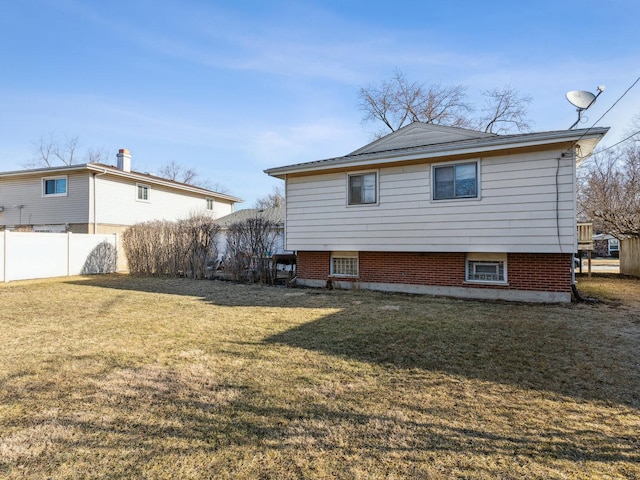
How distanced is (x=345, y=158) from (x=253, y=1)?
5053 millimetres

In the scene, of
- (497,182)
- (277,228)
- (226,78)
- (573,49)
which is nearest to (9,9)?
(226,78)

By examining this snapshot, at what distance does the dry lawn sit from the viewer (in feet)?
7.53

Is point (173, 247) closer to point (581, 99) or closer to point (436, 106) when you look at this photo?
point (581, 99)

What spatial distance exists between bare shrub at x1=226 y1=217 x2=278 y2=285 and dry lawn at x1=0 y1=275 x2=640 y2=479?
18.1 feet

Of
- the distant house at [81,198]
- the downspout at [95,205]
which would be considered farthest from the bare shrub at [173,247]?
the distant house at [81,198]

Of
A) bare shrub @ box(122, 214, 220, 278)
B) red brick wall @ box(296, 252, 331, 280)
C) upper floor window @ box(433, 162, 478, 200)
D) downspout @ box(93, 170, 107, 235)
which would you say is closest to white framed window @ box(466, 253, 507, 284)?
upper floor window @ box(433, 162, 478, 200)

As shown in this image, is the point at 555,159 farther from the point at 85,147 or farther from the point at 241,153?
the point at 85,147

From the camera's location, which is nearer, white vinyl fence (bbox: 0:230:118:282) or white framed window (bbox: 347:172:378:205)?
white framed window (bbox: 347:172:378:205)

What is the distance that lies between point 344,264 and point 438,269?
2.81 meters

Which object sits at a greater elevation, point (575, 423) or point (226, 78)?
point (226, 78)

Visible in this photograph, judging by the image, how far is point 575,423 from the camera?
281cm

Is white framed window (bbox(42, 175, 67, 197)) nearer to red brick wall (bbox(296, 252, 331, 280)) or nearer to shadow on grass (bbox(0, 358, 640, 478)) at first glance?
red brick wall (bbox(296, 252, 331, 280))

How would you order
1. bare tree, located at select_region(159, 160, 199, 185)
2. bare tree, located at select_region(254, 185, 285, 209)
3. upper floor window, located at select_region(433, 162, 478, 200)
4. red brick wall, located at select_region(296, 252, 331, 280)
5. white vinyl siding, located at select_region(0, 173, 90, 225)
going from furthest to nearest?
bare tree, located at select_region(159, 160, 199, 185) → bare tree, located at select_region(254, 185, 285, 209) → white vinyl siding, located at select_region(0, 173, 90, 225) → red brick wall, located at select_region(296, 252, 331, 280) → upper floor window, located at select_region(433, 162, 478, 200)

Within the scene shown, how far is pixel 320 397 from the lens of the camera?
3.24 m
